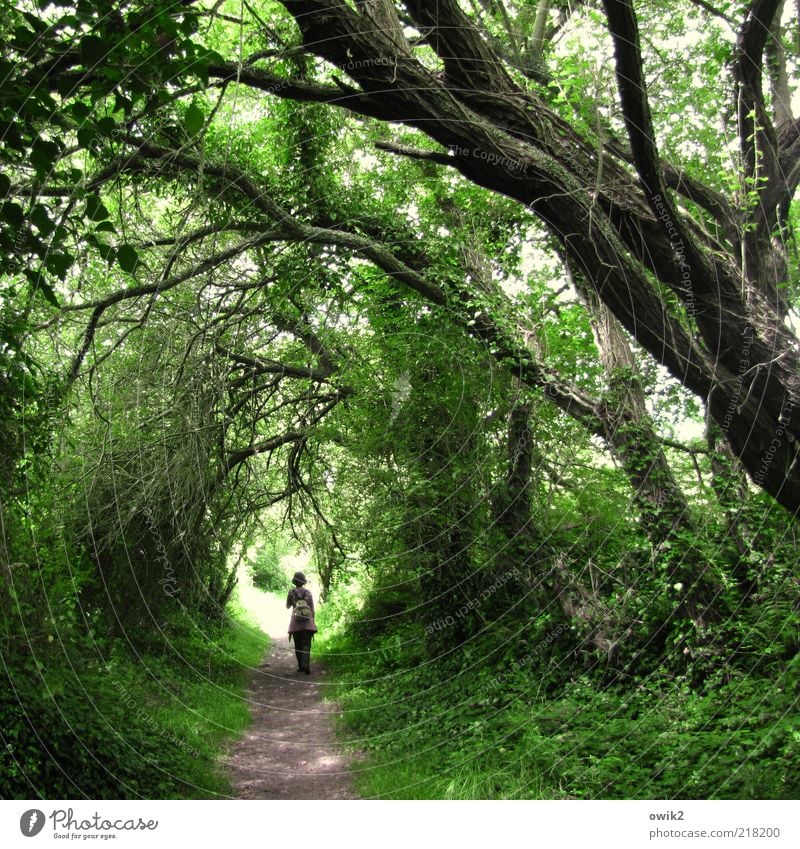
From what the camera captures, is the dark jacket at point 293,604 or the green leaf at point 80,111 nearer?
the green leaf at point 80,111

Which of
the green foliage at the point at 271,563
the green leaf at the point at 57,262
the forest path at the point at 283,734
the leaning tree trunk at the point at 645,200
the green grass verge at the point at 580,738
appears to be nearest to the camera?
the green leaf at the point at 57,262

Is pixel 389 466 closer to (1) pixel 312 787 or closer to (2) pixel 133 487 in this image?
(2) pixel 133 487

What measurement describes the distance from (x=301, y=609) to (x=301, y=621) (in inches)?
5.5

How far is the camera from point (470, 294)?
538 centimetres

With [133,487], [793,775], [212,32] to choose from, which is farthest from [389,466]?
[212,32]

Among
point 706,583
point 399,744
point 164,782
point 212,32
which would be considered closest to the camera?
point 164,782

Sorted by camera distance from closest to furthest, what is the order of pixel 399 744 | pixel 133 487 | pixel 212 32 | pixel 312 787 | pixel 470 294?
pixel 312 787 → pixel 399 744 → pixel 133 487 → pixel 470 294 → pixel 212 32

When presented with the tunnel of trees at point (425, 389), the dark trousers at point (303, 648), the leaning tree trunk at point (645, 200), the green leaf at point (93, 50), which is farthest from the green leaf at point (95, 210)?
the dark trousers at point (303, 648)

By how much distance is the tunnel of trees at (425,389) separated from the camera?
3383mm

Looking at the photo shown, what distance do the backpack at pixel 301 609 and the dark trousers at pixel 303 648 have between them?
0.10 metres

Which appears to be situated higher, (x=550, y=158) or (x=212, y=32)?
(x=212, y=32)

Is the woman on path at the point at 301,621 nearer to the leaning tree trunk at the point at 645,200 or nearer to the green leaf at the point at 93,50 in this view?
the leaning tree trunk at the point at 645,200

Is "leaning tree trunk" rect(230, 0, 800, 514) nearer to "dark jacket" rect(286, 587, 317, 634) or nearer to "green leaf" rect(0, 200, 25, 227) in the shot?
"green leaf" rect(0, 200, 25, 227)

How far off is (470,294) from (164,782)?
3702 mm
